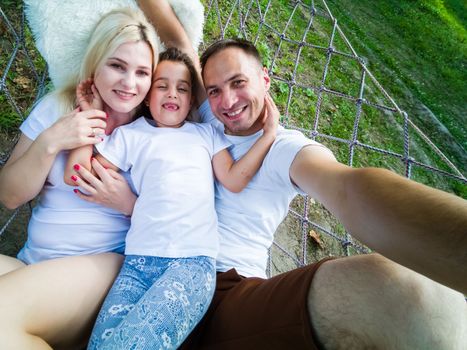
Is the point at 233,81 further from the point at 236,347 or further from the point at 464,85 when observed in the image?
the point at 464,85

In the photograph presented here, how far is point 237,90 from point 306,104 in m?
1.73

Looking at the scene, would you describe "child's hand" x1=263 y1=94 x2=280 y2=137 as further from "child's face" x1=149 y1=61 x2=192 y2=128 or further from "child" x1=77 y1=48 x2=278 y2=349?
"child's face" x1=149 y1=61 x2=192 y2=128

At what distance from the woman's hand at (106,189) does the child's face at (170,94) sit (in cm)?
28

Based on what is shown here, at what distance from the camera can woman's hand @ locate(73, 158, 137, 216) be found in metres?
1.15

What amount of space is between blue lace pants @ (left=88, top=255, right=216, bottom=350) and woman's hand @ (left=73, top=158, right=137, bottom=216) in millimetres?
184

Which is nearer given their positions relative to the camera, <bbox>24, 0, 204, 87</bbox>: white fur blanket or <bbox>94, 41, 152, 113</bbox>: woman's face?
<bbox>94, 41, 152, 113</bbox>: woman's face

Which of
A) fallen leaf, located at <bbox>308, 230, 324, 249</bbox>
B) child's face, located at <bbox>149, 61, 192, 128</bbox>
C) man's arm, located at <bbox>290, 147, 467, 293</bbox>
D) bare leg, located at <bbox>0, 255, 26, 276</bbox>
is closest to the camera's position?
man's arm, located at <bbox>290, 147, 467, 293</bbox>

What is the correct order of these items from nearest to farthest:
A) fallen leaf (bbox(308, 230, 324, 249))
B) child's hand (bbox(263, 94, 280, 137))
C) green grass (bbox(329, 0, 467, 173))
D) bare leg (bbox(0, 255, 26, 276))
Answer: bare leg (bbox(0, 255, 26, 276)), child's hand (bbox(263, 94, 280, 137)), fallen leaf (bbox(308, 230, 324, 249)), green grass (bbox(329, 0, 467, 173))

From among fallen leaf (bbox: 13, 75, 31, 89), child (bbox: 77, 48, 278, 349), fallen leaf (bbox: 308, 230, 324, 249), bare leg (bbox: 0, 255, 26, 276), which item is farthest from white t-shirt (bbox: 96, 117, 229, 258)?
fallen leaf (bbox: 308, 230, 324, 249)

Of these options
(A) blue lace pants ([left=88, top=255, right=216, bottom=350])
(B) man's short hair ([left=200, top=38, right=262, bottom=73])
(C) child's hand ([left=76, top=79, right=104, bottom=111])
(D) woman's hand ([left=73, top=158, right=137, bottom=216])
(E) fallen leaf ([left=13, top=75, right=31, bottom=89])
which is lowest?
(A) blue lace pants ([left=88, top=255, right=216, bottom=350])

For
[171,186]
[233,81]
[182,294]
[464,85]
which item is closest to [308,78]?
[233,81]

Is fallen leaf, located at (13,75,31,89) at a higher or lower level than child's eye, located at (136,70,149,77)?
lower

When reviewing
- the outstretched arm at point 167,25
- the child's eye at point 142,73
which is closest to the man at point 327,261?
the child's eye at point 142,73

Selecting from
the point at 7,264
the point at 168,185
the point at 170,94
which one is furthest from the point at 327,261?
the point at 7,264
